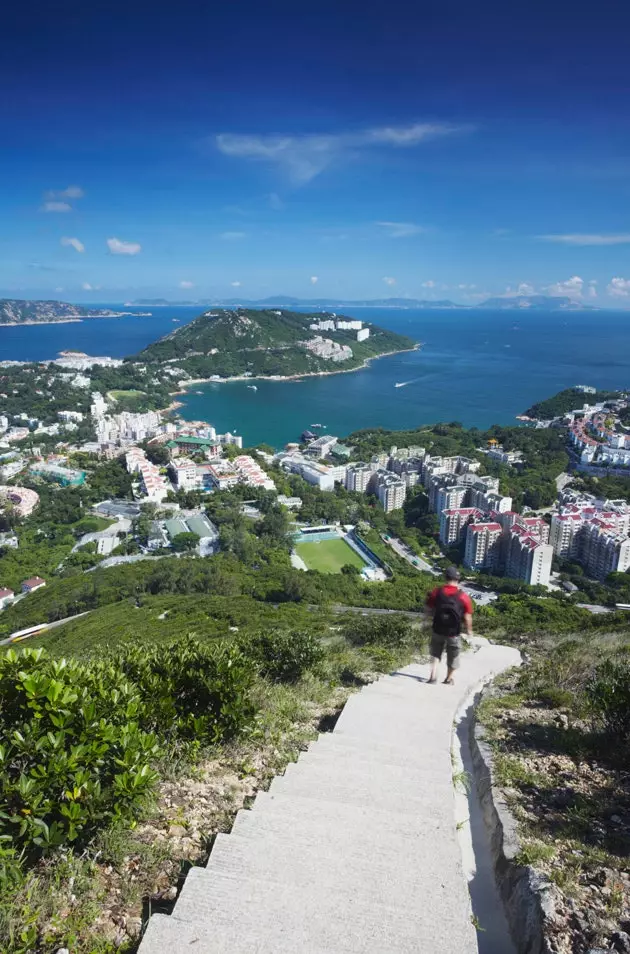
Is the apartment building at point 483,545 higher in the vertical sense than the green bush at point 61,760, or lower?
lower

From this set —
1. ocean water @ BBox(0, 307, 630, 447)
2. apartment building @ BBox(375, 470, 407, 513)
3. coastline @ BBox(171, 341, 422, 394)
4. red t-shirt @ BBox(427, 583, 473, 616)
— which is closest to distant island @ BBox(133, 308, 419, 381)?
coastline @ BBox(171, 341, 422, 394)

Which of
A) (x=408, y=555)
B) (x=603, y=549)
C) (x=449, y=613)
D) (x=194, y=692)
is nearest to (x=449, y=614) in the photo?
(x=449, y=613)

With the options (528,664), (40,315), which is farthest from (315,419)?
(40,315)

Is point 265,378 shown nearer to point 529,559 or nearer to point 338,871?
point 529,559

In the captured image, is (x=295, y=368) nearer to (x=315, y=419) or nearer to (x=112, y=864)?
(x=315, y=419)

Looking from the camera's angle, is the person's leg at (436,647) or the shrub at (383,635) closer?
the person's leg at (436,647)

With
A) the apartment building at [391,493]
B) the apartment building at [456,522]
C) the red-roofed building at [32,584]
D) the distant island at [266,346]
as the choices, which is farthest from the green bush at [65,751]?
the distant island at [266,346]

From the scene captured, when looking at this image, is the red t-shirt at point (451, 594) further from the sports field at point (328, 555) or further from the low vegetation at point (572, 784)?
the sports field at point (328, 555)
